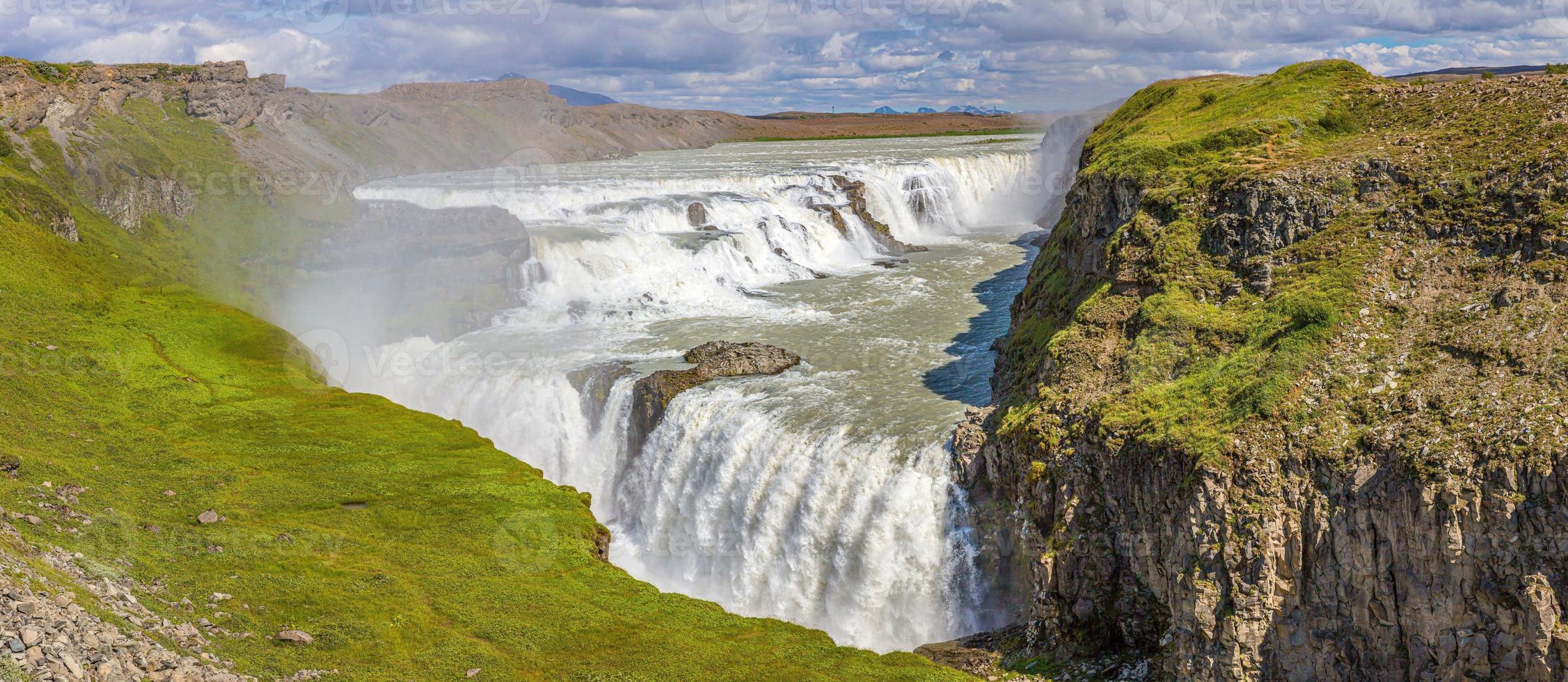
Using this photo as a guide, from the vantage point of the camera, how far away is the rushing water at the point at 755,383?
28.0 meters

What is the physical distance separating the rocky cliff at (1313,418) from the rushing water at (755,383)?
3.02 metres

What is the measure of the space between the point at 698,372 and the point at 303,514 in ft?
47.9

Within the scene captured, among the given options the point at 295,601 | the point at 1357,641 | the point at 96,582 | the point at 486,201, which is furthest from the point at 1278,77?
the point at 486,201

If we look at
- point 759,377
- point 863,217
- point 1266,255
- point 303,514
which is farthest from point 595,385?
point 863,217

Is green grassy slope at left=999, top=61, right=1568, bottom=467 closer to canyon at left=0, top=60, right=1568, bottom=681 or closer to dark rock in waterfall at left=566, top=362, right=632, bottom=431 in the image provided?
canyon at left=0, top=60, right=1568, bottom=681

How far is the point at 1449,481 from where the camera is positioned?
17828mm

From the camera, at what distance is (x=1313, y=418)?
20.2m

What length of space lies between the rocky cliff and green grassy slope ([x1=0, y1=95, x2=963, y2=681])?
5.17 m

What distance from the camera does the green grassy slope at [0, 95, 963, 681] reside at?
2106 cm

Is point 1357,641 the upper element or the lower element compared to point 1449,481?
lower

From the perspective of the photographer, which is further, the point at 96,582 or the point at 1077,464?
the point at 1077,464

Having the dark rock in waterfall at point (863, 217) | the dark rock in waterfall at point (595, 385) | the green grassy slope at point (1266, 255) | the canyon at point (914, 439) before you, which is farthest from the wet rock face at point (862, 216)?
the green grassy slope at point (1266, 255)

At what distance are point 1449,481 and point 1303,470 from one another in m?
2.46

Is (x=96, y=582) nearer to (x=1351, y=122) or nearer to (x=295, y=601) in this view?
(x=295, y=601)
